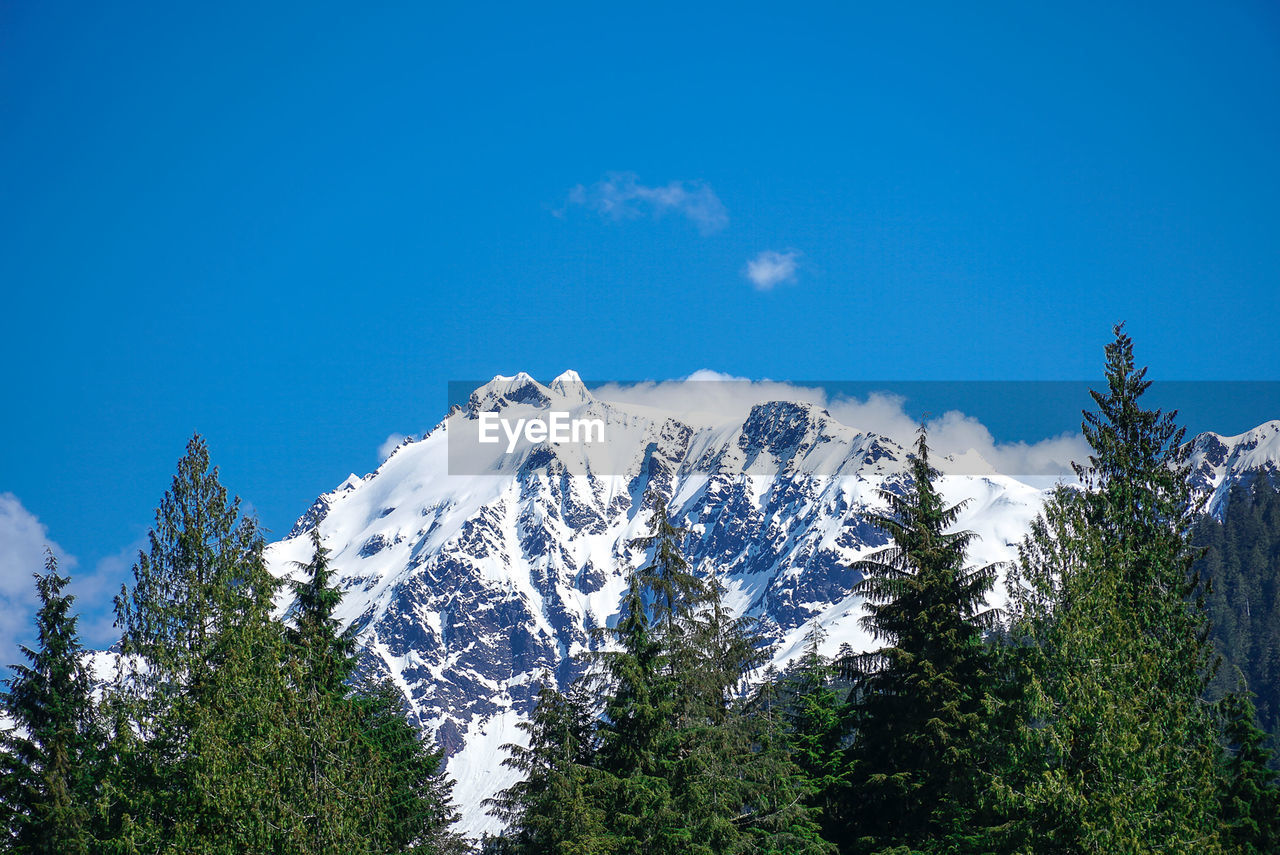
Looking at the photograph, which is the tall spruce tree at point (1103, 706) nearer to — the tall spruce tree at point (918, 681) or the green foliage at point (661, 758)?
the tall spruce tree at point (918, 681)

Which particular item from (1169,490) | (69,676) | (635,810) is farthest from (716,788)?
(69,676)

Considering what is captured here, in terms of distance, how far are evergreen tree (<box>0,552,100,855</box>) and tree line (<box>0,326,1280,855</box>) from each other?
0.09 m

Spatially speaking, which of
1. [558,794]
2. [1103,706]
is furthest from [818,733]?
[1103,706]

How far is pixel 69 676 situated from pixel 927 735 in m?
26.5

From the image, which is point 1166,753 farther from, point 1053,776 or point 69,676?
point 69,676

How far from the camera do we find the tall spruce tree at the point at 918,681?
1152 inches

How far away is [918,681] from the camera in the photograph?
1190 inches

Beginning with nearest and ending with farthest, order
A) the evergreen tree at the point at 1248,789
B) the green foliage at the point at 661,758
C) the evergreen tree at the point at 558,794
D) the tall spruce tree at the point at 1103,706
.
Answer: the tall spruce tree at the point at 1103,706 → the evergreen tree at the point at 558,794 → the green foliage at the point at 661,758 → the evergreen tree at the point at 1248,789

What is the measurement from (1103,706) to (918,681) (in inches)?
347

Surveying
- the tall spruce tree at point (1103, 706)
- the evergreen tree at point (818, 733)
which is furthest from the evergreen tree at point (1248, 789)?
the evergreen tree at point (818, 733)

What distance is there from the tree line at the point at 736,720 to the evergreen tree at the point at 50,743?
3.7 inches

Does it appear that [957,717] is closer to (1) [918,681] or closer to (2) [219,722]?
(1) [918,681]

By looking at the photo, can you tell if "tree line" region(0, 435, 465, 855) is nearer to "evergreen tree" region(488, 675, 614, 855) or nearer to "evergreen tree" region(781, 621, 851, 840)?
"evergreen tree" region(488, 675, 614, 855)

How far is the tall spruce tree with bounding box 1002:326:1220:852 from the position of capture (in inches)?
824
